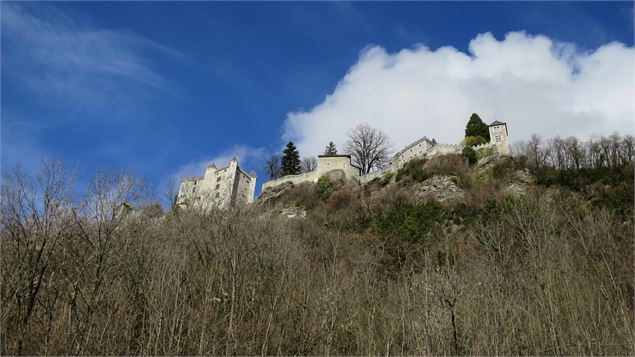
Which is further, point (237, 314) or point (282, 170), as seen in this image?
point (282, 170)

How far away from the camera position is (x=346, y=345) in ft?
26.2

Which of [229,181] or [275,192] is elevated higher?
[229,181]

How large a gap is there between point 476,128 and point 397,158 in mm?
9876

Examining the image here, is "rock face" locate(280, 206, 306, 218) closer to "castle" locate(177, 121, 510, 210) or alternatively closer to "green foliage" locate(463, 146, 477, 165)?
"castle" locate(177, 121, 510, 210)

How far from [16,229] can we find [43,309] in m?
1.77

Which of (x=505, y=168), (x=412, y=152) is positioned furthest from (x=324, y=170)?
(x=505, y=168)

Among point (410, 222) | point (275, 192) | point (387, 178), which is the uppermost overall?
point (387, 178)

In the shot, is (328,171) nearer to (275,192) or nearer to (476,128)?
(275,192)

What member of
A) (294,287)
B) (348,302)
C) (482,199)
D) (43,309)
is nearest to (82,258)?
(43,309)

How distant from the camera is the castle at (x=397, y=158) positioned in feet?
134

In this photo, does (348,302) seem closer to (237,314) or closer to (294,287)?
(294,287)

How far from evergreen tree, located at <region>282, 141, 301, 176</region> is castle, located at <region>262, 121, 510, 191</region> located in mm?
5301

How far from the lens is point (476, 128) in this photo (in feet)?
149

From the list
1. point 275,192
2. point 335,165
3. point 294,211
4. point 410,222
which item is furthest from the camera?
point 335,165
